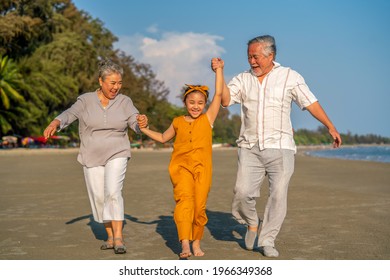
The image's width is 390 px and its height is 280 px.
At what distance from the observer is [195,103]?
513 cm

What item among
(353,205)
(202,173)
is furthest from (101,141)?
(353,205)

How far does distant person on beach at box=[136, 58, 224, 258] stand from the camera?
197 inches

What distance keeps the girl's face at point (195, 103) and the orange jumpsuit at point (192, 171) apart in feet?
0.21

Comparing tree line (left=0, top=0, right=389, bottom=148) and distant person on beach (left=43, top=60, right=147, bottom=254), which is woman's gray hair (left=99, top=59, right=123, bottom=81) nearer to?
distant person on beach (left=43, top=60, right=147, bottom=254)

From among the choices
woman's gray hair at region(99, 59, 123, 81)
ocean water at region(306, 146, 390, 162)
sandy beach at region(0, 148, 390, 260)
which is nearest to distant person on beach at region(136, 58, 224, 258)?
sandy beach at region(0, 148, 390, 260)

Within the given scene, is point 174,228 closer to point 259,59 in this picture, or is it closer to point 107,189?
point 107,189

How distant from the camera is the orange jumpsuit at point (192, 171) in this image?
5023mm

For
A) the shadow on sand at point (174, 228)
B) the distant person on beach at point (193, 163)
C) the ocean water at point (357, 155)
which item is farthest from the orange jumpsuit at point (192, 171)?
the ocean water at point (357, 155)

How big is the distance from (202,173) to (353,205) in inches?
204

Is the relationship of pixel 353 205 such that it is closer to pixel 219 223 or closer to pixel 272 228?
pixel 219 223

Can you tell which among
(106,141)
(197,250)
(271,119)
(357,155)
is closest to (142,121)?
(106,141)

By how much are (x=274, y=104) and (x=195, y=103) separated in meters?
0.78

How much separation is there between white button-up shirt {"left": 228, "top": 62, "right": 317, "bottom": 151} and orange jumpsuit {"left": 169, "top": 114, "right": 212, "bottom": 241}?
49 centimetres
